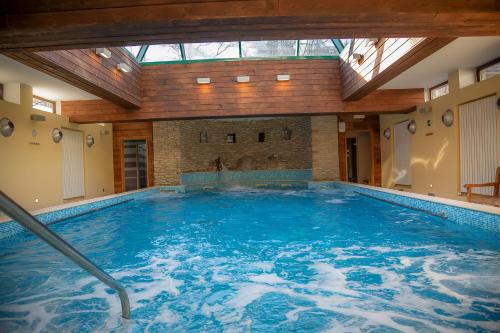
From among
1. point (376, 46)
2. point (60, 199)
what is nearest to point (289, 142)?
point (376, 46)

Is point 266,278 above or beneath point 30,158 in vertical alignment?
beneath

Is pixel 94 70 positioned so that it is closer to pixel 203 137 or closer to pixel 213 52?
pixel 213 52

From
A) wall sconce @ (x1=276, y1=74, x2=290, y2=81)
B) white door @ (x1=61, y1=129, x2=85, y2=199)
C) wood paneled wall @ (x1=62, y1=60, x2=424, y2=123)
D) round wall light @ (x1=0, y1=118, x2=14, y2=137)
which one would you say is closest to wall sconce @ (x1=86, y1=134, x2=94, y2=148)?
white door @ (x1=61, y1=129, x2=85, y2=199)

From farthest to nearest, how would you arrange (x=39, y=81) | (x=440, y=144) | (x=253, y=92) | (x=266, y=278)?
(x=253, y=92), (x=440, y=144), (x=39, y=81), (x=266, y=278)

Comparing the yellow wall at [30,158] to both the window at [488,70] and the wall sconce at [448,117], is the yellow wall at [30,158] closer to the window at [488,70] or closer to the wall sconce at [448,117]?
the wall sconce at [448,117]

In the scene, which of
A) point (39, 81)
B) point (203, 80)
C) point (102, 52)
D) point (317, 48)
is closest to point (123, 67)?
point (102, 52)

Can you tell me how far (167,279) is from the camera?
9.88 ft

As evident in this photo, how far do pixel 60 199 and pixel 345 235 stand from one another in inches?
284

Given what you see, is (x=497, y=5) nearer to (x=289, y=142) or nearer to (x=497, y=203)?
(x=497, y=203)

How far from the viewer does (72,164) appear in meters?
8.89

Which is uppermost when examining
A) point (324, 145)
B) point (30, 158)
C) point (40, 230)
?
point (324, 145)

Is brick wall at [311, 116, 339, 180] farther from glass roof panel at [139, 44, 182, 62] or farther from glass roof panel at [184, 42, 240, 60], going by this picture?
glass roof panel at [139, 44, 182, 62]

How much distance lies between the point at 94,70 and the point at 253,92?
3.76m

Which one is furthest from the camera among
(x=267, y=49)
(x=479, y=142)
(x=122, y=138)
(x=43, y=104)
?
(x=122, y=138)
